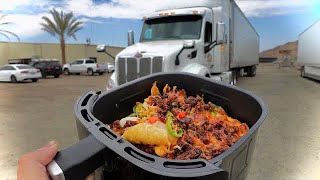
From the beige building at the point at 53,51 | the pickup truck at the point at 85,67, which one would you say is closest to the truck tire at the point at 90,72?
the pickup truck at the point at 85,67

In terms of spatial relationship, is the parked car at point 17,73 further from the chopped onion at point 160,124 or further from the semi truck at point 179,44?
the chopped onion at point 160,124

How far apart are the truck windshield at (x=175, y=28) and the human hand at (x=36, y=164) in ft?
25.0

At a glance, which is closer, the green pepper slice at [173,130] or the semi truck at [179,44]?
the green pepper slice at [173,130]

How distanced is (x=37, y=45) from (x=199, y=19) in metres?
34.1

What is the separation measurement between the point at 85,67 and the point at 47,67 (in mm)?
4223

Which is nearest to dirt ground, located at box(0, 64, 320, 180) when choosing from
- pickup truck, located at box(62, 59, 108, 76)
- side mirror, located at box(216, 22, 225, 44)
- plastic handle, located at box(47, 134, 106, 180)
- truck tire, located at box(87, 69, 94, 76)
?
side mirror, located at box(216, 22, 225, 44)

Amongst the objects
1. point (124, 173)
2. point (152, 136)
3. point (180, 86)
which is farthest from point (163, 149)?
point (180, 86)

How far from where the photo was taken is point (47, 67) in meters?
28.5

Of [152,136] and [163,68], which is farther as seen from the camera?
[163,68]

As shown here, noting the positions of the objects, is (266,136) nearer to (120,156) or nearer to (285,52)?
(120,156)

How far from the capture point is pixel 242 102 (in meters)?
2.62

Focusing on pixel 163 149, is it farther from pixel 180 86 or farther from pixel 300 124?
pixel 300 124

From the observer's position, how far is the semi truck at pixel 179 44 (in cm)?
802

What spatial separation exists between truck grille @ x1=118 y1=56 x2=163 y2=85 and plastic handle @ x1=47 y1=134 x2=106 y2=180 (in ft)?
20.6
